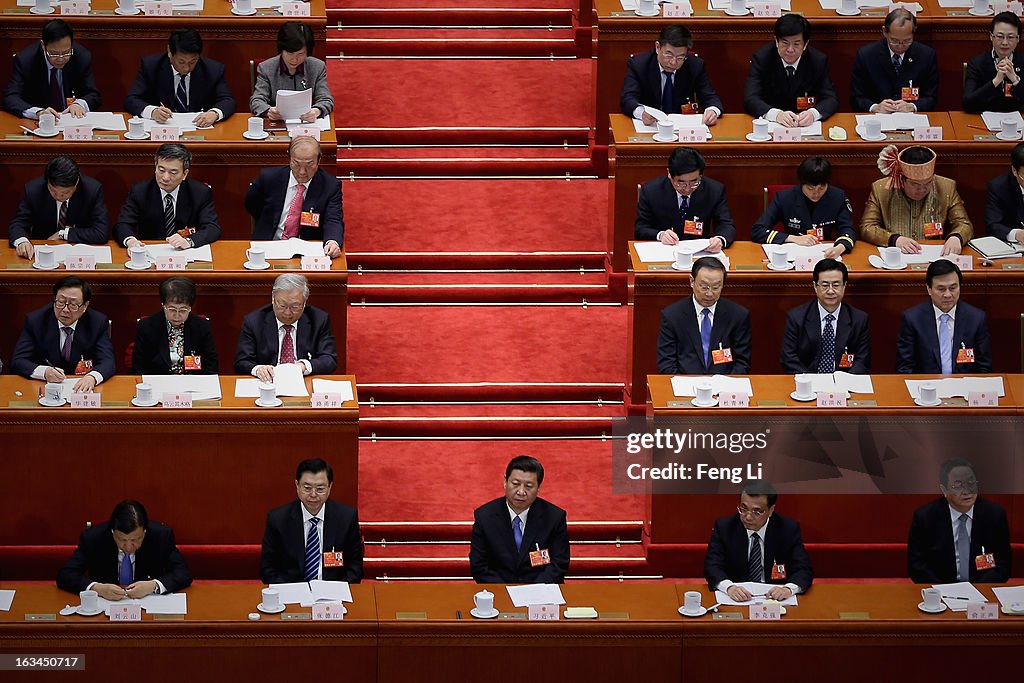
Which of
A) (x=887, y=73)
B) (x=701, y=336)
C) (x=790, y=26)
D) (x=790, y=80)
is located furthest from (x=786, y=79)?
(x=701, y=336)

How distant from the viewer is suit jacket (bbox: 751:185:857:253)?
5.46m

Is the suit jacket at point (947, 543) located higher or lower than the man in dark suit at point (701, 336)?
lower

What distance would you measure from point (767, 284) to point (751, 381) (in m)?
0.50

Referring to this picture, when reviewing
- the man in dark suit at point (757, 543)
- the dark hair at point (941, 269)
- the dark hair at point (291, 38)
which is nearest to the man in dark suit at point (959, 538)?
the man in dark suit at point (757, 543)

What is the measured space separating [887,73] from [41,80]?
2.85 meters

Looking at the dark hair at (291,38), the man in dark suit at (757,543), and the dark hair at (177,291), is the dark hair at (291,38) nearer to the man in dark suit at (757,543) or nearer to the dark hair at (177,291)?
the dark hair at (177,291)

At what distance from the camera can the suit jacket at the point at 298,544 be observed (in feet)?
14.6

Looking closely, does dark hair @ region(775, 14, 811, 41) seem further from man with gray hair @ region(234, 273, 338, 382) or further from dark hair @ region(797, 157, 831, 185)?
man with gray hair @ region(234, 273, 338, 382)

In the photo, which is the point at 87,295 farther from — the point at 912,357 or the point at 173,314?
the point at 912,357

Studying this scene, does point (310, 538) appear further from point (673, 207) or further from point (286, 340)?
point (673, 207)

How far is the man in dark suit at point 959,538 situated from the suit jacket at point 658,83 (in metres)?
1.82

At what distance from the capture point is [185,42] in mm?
5730

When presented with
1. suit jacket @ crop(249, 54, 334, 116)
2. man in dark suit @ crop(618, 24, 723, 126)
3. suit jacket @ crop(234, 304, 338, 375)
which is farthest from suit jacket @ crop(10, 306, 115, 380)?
man in dark suit @ crop(618, 24, 723, 126)

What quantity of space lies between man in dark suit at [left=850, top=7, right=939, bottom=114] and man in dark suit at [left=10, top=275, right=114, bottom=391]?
268 cm
